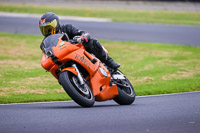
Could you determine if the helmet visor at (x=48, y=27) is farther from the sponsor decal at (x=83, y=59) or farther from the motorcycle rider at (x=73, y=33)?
the sponsor decal at (x=83, y=59)

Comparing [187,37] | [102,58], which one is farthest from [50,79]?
[187,37]

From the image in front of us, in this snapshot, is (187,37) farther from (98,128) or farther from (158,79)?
(98,128)

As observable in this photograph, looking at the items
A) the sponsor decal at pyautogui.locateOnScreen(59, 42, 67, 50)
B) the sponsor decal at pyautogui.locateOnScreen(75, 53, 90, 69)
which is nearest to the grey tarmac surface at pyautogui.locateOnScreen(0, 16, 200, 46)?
the sponsor decal at pyautogui.locateOnScreen(75, 53, 90, 69)

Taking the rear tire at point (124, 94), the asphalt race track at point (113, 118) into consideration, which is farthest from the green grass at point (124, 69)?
the rear tire at point (124, 94)

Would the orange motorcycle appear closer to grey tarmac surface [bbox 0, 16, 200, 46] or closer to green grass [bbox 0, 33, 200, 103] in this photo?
green grass [bbox 0, 33, 200, 103]

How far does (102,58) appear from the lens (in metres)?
7.52

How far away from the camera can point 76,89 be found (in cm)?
646

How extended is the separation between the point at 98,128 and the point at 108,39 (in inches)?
580

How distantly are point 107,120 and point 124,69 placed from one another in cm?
729

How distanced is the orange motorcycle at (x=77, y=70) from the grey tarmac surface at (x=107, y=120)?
317mm

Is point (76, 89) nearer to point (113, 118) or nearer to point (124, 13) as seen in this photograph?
point (113, 118)

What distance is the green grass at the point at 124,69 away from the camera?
984 centimetres

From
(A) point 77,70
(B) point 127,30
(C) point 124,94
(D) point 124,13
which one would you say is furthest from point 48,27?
(D) point 124,13

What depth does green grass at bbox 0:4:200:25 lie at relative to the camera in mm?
27847
